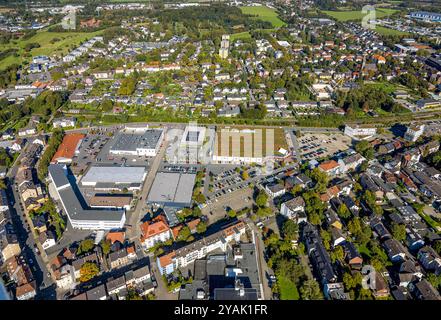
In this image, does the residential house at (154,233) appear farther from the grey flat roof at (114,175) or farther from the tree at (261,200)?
the tree at (261,200)

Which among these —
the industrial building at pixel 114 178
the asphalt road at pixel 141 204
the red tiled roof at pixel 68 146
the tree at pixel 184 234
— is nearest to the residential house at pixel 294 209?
the tree at pixel 184 234

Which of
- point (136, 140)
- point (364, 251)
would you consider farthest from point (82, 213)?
point (364, 251)

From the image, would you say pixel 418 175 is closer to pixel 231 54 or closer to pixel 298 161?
pixel 298 161

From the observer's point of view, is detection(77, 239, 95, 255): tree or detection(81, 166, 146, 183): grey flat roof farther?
detection(81, 166, 146, 183): grey flat roof

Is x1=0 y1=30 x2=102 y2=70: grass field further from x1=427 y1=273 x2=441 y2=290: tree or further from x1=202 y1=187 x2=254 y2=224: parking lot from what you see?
x1=427 y1=273 x2=441 y2=290: tree

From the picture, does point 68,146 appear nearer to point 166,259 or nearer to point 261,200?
point 166,259

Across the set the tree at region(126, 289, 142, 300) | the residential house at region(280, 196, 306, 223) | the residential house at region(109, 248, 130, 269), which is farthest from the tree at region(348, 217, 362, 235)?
the residential house at region(109, 248, 130, 269)
